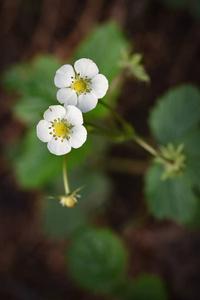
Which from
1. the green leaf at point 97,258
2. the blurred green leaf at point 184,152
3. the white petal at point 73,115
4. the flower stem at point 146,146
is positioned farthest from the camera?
the green leaf at point 97,258

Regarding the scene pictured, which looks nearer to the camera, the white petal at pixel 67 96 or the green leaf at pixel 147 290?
the white petal at pixel 67 96

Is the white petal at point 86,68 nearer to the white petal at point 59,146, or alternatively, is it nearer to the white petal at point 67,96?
the white petal at point 67,96

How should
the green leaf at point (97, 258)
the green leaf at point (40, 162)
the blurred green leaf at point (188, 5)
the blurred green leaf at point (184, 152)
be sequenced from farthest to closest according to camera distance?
the blurred green leaf at point (188, 5) < the green leaf at point (97, 258) < the green leaf at point (40, 162) < the blurred green leaf at point (184, 152)

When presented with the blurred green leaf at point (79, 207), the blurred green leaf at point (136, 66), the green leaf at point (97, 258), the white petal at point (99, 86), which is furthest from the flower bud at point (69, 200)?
the blurred green leaf at point (79, 207)

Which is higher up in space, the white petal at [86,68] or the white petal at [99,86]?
the white petal at [86,68]

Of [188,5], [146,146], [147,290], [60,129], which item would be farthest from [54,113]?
→ [188,5]

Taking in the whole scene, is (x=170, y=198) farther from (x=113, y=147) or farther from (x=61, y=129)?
(x=113, y=147)

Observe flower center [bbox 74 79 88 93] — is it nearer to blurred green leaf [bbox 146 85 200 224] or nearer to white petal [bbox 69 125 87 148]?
white petal [bbox 69 125 87 148]
